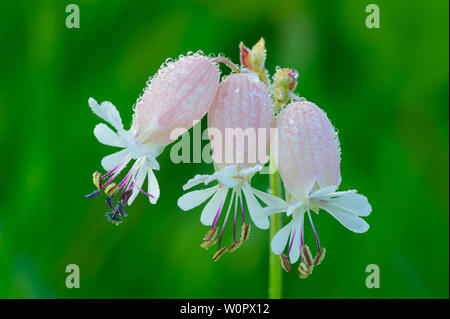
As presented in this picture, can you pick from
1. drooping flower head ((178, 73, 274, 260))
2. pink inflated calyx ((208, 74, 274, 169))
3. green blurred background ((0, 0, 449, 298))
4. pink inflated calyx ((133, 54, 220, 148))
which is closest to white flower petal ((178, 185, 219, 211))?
drooping flower head ((178, 73, 274, 260))

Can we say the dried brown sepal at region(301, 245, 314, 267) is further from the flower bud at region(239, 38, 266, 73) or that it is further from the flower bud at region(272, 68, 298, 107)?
the flower bud at region(239, 38, 266, 73)

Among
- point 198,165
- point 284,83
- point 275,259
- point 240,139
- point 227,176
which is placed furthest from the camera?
point 198,165

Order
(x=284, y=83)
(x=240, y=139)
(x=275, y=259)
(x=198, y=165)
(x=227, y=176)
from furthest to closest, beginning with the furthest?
(x=198, y=165) → (x=275, y=259) → (x=284, y=83) → (x=240, y=139) → (x=227, y=176)

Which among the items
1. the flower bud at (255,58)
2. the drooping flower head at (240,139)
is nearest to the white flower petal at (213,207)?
the drooping flower head at (240,139)

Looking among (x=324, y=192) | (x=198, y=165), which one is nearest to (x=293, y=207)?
(x=324, y=192)

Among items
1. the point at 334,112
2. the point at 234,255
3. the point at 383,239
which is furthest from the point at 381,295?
the point at 334,112

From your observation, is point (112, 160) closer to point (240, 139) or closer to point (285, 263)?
point (240, 139)
